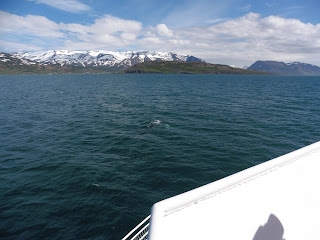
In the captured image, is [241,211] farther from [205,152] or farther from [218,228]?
[205,152]

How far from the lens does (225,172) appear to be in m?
21.5

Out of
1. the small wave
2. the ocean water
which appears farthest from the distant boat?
the small wave

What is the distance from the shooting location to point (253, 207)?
673cm

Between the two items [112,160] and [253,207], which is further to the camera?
[112,160]

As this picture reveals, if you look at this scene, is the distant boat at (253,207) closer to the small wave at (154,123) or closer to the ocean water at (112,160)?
the ocean water at (112,160)

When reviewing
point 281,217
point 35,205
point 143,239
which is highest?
point 281,217

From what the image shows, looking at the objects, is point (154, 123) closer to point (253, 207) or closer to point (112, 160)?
point (112, 160)

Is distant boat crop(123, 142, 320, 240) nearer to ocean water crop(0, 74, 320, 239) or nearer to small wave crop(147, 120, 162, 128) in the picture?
ocean water crop(0, 74, 320, 239)

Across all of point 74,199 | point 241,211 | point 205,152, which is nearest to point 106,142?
point 74,199

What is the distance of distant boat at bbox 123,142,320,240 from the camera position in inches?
211

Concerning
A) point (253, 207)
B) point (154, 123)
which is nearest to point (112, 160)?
point (154, 123)

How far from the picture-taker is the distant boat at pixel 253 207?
536 centimetres

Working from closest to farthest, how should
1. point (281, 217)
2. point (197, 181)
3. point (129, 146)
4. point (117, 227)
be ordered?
1. point (281, 217)
2. point (117, 227)
3. point (197, 181)
4. point (129, 146)

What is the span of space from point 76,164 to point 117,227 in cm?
1230
